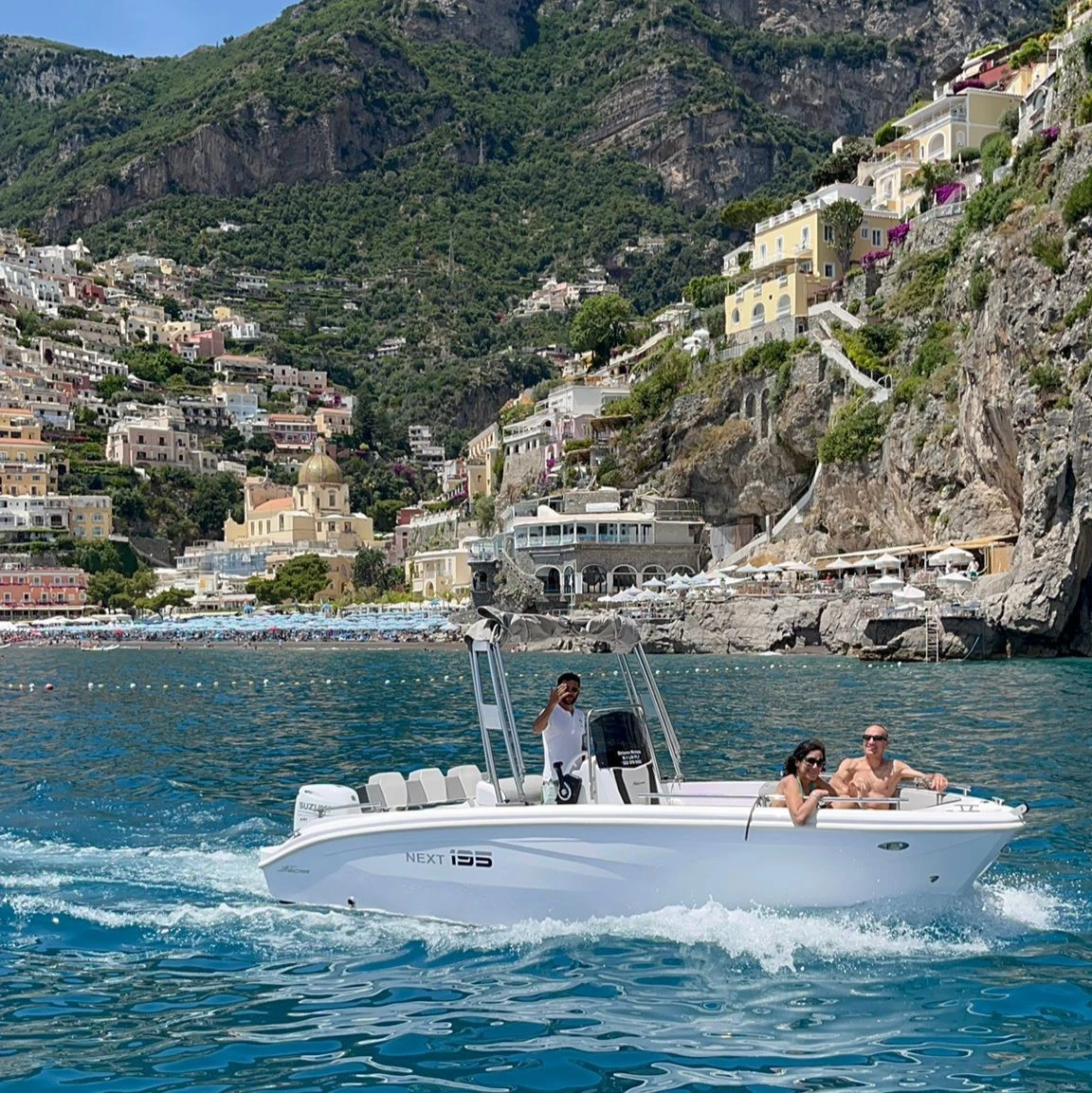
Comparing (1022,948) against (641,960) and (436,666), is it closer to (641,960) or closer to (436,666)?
(641,960)

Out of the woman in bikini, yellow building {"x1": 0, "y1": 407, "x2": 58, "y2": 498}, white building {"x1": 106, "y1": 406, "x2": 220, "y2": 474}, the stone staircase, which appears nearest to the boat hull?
the woman in bikini

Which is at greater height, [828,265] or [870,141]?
[870,141]

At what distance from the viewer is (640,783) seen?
11.4 metres

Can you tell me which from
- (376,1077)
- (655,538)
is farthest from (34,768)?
(655,538)

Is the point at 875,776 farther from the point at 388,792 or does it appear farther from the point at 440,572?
the point at 440,572

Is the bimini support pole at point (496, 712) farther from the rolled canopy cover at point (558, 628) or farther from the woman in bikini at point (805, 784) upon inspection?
the woman in bikini at point (805, 784)

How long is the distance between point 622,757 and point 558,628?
4.57 feet

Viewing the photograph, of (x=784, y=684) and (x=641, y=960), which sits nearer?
(x=641, y=960)

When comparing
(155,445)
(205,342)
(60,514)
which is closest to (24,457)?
(60,514)

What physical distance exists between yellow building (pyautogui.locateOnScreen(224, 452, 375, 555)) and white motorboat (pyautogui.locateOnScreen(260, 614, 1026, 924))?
378 ft

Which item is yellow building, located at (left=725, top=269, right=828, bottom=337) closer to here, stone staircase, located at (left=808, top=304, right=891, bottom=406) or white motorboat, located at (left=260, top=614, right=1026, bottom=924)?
stone staircase, located at (left=808, top=304, right=891, bottom=406)

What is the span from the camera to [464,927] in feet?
36.1

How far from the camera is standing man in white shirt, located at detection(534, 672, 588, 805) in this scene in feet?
38.0

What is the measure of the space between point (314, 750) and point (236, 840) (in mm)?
8657
